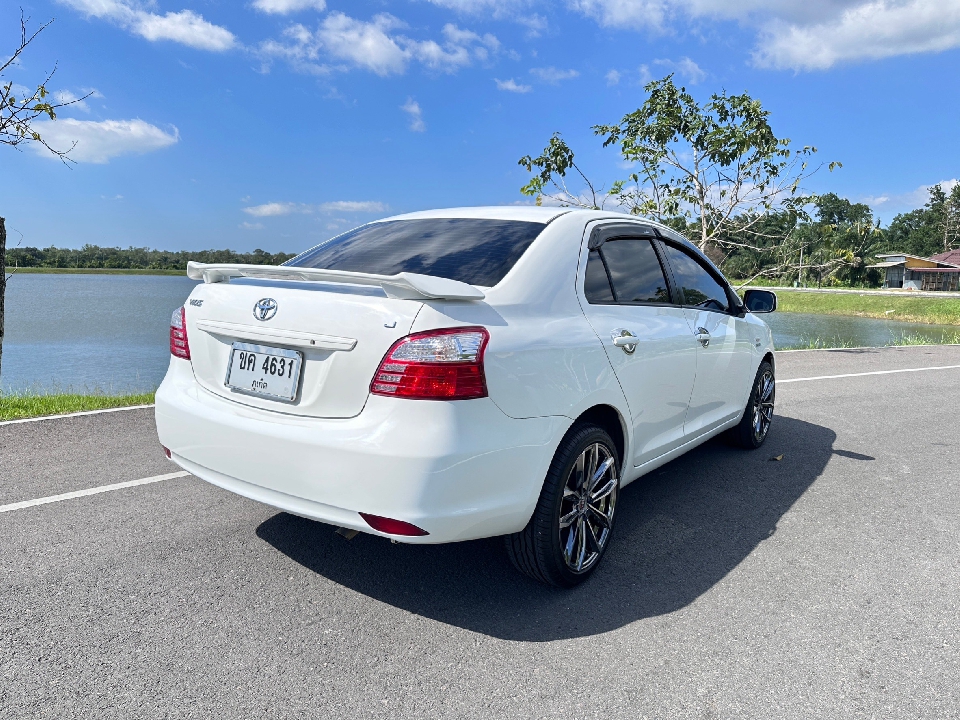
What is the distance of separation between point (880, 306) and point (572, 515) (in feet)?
151

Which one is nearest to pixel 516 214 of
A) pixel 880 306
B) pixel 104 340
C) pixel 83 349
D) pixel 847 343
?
pixel 847 343

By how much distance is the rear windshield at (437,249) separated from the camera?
10.2ft

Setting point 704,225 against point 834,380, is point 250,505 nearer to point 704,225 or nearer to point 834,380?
point 834,380

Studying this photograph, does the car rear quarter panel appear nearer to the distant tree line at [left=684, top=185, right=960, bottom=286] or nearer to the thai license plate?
the thai license plate

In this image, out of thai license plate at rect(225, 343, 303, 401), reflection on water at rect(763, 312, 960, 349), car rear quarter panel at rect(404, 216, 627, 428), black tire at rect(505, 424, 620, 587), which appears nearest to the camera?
car rear quarter panel at rect(404, 216, 627, 428)

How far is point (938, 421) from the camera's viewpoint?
280 inches

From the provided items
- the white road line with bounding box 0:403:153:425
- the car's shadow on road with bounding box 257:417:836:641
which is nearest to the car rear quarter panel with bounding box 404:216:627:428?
the car's shadow on road with bounding box 257:417:836:641

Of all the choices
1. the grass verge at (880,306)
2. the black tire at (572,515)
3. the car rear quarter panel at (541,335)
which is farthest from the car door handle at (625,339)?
the grass verge at (880,306)

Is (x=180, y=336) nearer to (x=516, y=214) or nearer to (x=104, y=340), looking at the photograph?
(x=516, y=214)

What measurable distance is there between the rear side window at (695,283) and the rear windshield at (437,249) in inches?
50.1

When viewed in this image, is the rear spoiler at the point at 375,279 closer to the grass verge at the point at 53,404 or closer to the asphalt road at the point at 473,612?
the asphalt road at the point at 473,612

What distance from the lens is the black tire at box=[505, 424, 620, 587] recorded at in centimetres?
293

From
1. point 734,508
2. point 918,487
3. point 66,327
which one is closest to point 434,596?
point 734,508

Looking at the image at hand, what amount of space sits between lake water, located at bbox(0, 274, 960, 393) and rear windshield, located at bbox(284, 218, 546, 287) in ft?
24.2
